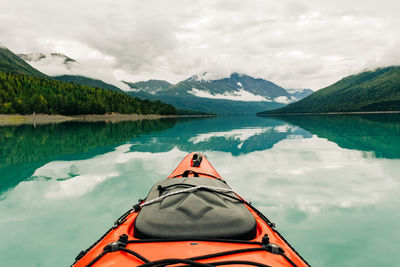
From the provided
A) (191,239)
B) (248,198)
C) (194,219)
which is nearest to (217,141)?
(248,198)

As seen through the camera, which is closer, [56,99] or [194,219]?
[194,219]

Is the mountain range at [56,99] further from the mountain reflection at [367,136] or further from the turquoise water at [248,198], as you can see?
the mountain reflection at [367,136]

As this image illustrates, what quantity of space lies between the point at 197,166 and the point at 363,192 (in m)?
6.89

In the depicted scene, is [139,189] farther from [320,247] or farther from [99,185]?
[320,247]

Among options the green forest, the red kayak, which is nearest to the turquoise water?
the red kayak

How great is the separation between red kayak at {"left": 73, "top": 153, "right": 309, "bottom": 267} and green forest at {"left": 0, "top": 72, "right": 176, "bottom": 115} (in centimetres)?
11408

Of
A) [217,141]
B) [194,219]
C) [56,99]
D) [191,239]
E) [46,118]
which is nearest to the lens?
[191,239]

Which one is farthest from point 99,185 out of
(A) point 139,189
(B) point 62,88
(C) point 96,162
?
(B) point 62,88

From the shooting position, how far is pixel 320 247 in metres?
5.59

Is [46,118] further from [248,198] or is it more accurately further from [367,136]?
[248,198]

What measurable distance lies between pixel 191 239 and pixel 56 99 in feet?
417

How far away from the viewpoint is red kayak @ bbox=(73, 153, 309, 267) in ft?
8.87

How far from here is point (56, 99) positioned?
357 feet

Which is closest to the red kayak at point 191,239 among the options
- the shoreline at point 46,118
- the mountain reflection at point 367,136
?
the mountain reflection at point 367,136
